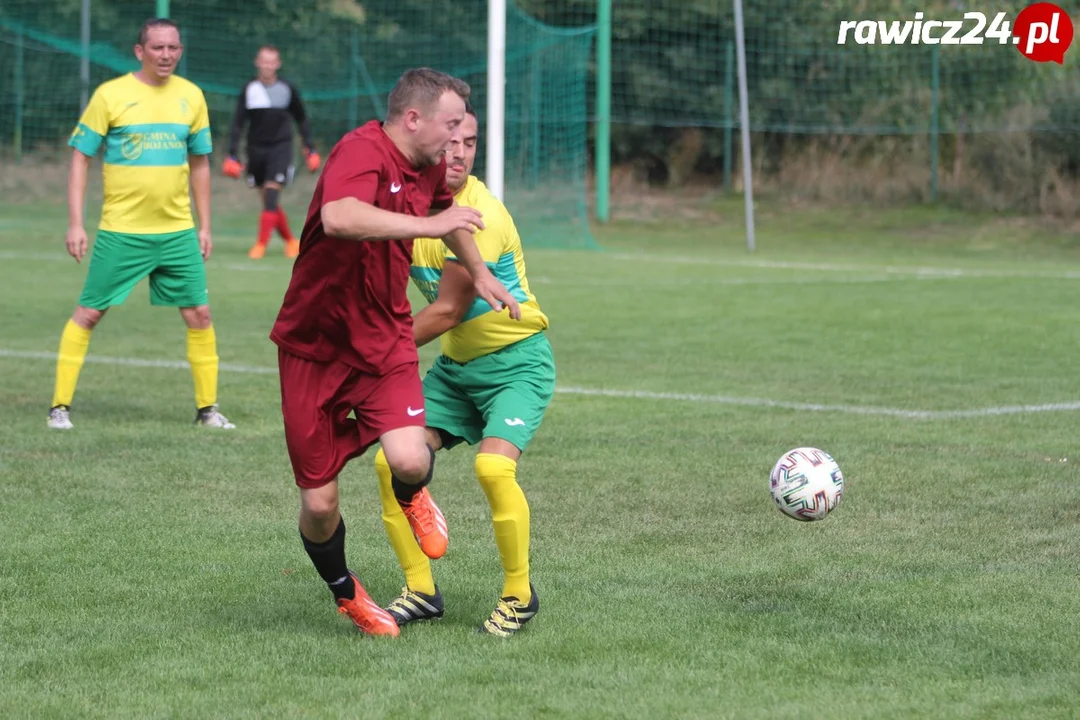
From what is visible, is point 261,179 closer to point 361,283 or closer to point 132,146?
point 132,146

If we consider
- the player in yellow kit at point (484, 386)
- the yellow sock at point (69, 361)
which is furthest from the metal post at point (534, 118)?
the player in yellow kit at point (484, 386)

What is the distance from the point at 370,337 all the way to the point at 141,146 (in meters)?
4.23

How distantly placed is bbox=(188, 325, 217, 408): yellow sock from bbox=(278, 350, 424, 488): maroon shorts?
12.8 ft

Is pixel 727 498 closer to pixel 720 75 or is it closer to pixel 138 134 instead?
pixel 138 134

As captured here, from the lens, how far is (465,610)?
5.01 m

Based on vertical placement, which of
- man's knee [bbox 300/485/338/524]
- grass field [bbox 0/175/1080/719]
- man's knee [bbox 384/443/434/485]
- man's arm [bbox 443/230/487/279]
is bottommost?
grass field [bbox 0/175/1080/719]

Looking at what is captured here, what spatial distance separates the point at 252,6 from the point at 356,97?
2487 mm

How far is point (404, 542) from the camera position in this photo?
196 inches

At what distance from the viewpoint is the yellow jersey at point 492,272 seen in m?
4.98

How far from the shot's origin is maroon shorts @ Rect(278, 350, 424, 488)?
4.62 metres

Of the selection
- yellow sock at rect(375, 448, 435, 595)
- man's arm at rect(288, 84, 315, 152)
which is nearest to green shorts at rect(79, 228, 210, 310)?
yellow sock at rect(375, 448, 435, 595)

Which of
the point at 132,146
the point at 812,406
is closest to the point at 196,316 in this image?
the point at 132,146

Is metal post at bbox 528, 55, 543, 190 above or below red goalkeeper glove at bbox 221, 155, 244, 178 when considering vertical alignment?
above

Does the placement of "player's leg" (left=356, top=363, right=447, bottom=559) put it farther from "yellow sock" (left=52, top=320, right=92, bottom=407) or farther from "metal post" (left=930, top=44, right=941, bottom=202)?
"metal post" (left=930, top=44, right=941, bottom=202)
